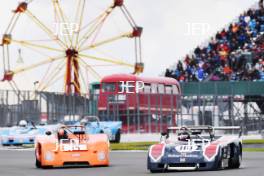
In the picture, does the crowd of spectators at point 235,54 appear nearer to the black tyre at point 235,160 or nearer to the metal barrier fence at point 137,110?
the metal barrier fence at point 137,110

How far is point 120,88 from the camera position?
5888 centimetres

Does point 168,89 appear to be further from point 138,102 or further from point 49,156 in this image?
point 49,156

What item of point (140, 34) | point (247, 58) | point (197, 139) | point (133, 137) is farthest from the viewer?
point (140, 34)

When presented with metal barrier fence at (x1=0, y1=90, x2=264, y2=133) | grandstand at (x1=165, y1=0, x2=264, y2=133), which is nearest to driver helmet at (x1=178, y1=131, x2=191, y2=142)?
metal barrier fence at (x1=0, y1=90, x2=264, y2=133)

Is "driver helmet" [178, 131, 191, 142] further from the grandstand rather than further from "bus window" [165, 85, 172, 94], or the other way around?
the grandstand

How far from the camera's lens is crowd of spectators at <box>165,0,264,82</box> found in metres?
66.1

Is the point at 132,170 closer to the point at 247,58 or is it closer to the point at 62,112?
the point at 62,112

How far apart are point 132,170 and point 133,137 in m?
33.8

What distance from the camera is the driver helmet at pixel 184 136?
870 inches

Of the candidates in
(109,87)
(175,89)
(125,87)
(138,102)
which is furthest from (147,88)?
(109,87)

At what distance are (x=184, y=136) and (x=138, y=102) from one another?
36026mm

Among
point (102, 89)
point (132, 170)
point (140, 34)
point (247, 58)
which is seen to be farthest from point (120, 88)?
point (132, 170)

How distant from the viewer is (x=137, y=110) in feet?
191

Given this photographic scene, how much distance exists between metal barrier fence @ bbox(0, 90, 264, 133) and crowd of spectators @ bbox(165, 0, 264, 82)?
5659 millimetres
